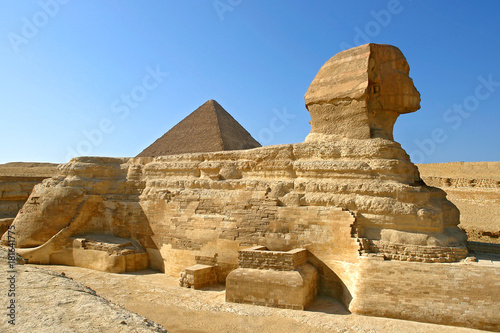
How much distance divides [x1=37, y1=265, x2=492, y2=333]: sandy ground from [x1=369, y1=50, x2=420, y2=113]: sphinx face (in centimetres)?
445

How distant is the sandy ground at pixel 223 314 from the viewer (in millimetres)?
5785

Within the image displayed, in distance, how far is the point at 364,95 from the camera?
789 centimetres

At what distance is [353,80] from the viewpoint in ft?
26.8

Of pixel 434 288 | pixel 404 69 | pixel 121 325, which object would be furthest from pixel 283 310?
pixel 404 69

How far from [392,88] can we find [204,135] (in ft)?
29.1

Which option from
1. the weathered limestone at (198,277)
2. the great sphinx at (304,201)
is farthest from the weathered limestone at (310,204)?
the weathered limestone at (198,277)

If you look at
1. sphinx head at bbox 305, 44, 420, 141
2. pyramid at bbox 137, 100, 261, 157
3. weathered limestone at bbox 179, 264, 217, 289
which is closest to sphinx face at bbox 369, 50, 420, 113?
sphinx head at bbox 305, 44, 420, 141

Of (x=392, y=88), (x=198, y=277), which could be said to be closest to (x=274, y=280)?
(x=198, y=277)

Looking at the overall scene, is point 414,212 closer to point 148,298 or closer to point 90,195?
point 148,298

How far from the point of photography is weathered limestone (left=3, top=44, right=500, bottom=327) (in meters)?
6.73

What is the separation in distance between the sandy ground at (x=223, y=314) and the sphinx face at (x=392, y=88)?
14.6 feet

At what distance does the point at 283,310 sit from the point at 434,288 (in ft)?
8.12

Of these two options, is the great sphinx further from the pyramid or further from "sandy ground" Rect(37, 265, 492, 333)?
the pyramid

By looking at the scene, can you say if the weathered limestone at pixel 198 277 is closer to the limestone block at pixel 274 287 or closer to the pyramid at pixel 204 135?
the limestone block at pixel 274 287
